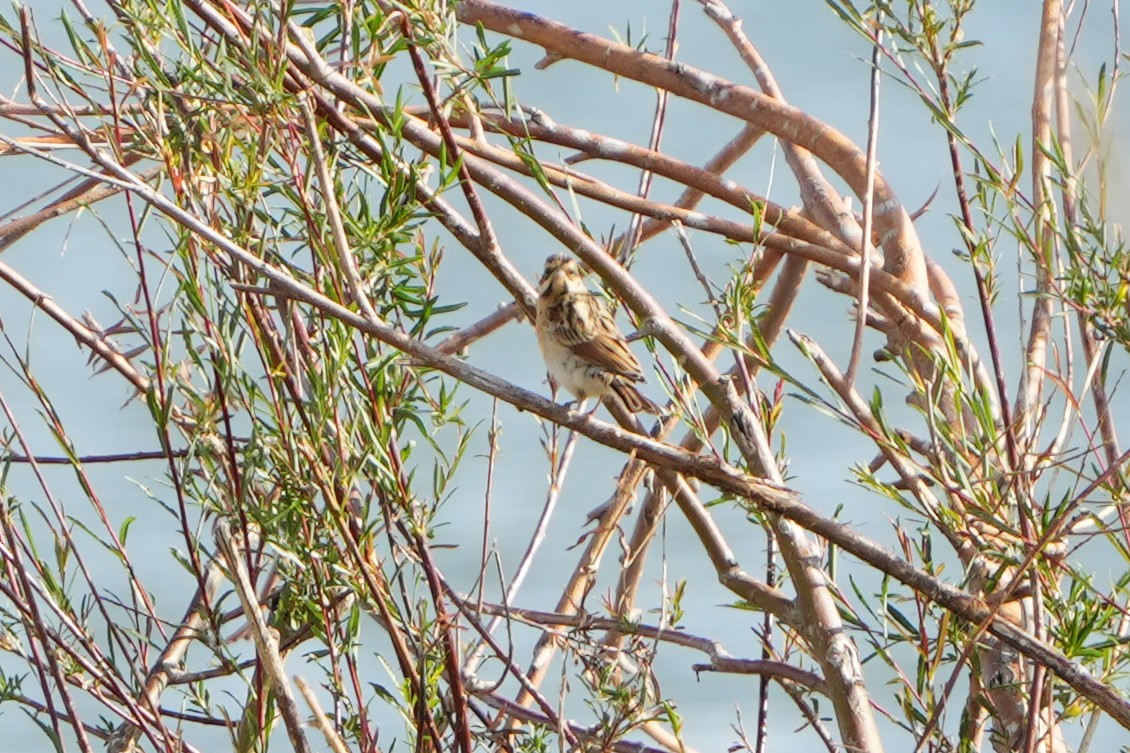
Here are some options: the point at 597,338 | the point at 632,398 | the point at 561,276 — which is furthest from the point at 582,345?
the point at 561,276

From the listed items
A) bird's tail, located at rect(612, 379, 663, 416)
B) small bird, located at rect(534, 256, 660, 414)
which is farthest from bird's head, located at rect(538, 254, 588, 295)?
bird's tail, located at rect(612, 379, 663, 416)

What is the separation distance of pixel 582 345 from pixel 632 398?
0.29 meters

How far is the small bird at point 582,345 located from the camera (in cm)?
269

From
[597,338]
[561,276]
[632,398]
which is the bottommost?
[632,398]

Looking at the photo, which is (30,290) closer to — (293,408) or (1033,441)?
(293,408)

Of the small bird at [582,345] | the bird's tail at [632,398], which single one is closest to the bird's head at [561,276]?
the small bird at [582,345]

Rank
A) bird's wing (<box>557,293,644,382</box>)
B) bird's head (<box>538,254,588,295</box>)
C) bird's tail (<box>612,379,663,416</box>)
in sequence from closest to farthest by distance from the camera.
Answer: bird's tail (<box>612,379,663,416</box>) → bird's wing (<box>557,293,644,382</box>) → bird's head (<box>538,254,588,295</box>)

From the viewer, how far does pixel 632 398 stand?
2.67 meters

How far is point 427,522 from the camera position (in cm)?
161

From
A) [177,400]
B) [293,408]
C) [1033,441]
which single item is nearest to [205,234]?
[293,408]

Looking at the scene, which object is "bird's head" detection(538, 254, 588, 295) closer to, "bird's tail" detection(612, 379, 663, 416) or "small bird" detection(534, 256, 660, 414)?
"small bird" detection(534, 256, 660, 414)

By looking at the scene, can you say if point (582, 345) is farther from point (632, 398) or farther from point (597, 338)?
point (632, 398)

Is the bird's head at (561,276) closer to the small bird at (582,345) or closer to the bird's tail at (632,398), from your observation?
the small bird at (582,345)

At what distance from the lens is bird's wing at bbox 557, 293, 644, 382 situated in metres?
2.76
